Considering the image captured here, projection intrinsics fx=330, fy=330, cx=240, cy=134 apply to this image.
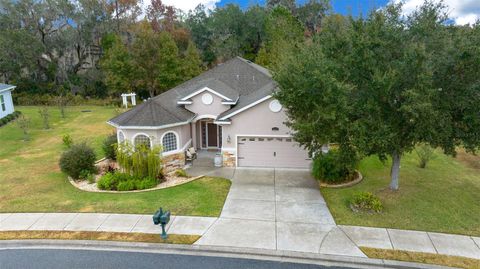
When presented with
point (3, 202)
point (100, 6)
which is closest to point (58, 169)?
point (3, 202)

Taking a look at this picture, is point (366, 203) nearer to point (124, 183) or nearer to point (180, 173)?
point (180, 173)

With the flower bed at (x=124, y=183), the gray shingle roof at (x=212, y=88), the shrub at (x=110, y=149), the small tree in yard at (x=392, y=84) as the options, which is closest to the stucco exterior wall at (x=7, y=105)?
the shrub at (x=110, y=149)

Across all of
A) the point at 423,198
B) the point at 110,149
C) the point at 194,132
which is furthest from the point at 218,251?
the point at 110,149

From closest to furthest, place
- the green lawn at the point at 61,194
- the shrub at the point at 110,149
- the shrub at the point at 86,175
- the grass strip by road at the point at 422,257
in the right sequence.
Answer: the grass strip by road at the point at 422,257, the green lawn at the point at 61,194, the shrub at the point at 86,175, the shrub at the point at 110,149

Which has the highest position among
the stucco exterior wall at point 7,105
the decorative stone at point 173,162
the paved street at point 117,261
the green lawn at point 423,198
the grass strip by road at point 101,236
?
the stucco exterior wall at point 7,105

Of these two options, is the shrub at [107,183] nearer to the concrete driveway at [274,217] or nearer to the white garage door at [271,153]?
the concrete driveway at [274,217]

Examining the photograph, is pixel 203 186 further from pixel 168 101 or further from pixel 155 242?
pixel 168 101
